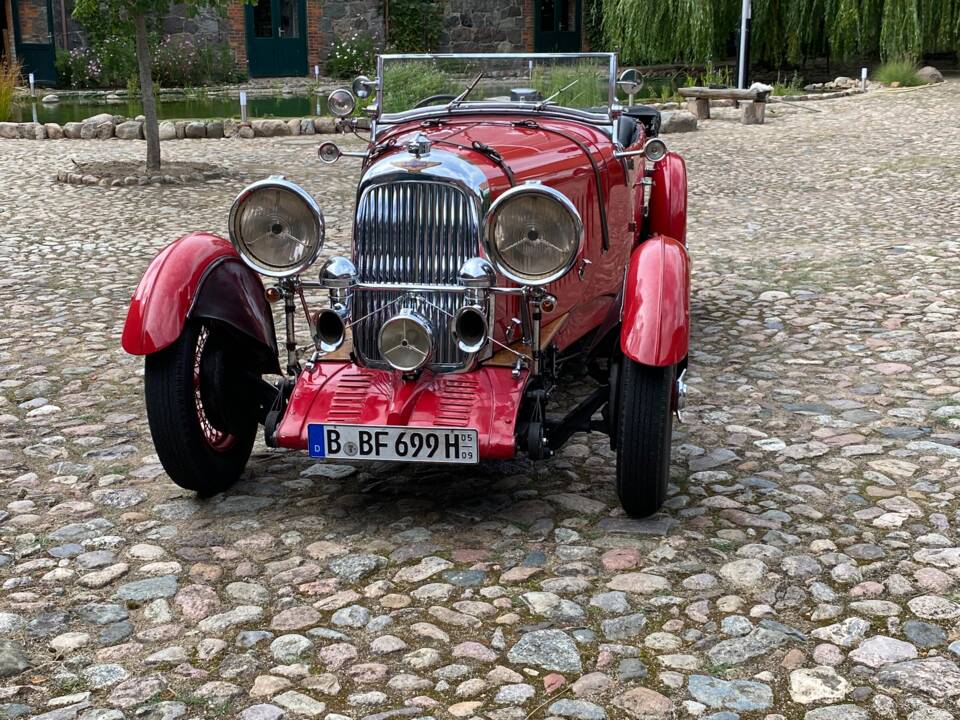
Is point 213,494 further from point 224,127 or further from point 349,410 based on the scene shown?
point 224,127

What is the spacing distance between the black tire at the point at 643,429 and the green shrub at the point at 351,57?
23.0m

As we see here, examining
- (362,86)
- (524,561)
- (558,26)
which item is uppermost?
(558,26)

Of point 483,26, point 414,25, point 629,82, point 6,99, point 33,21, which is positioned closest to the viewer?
point 629,82

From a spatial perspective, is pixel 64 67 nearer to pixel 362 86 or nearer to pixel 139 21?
pixel 139 21

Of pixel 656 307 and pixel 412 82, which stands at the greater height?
pixel 412 82

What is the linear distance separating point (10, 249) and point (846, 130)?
1075cm

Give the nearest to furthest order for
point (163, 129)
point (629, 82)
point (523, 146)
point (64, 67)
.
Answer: point (523, 146) < point (629, 82) < point (163, 129) < point (64, 67)

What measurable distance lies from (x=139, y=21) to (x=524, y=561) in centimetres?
935

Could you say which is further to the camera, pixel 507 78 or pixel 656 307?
pixel 507 78

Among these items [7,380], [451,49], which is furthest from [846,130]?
[451,49]

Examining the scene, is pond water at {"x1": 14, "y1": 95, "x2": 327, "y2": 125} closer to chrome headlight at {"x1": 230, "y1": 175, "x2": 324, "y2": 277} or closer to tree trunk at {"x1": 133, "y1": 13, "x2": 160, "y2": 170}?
tree trunk at {"x1": 133, "y1": 13, "x2": 160, "y2": 170}

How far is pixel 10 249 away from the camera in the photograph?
27.0ft

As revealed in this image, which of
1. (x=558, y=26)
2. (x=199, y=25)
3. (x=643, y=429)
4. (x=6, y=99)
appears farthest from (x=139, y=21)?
(x=558, y=26)

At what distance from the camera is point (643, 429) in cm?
356
